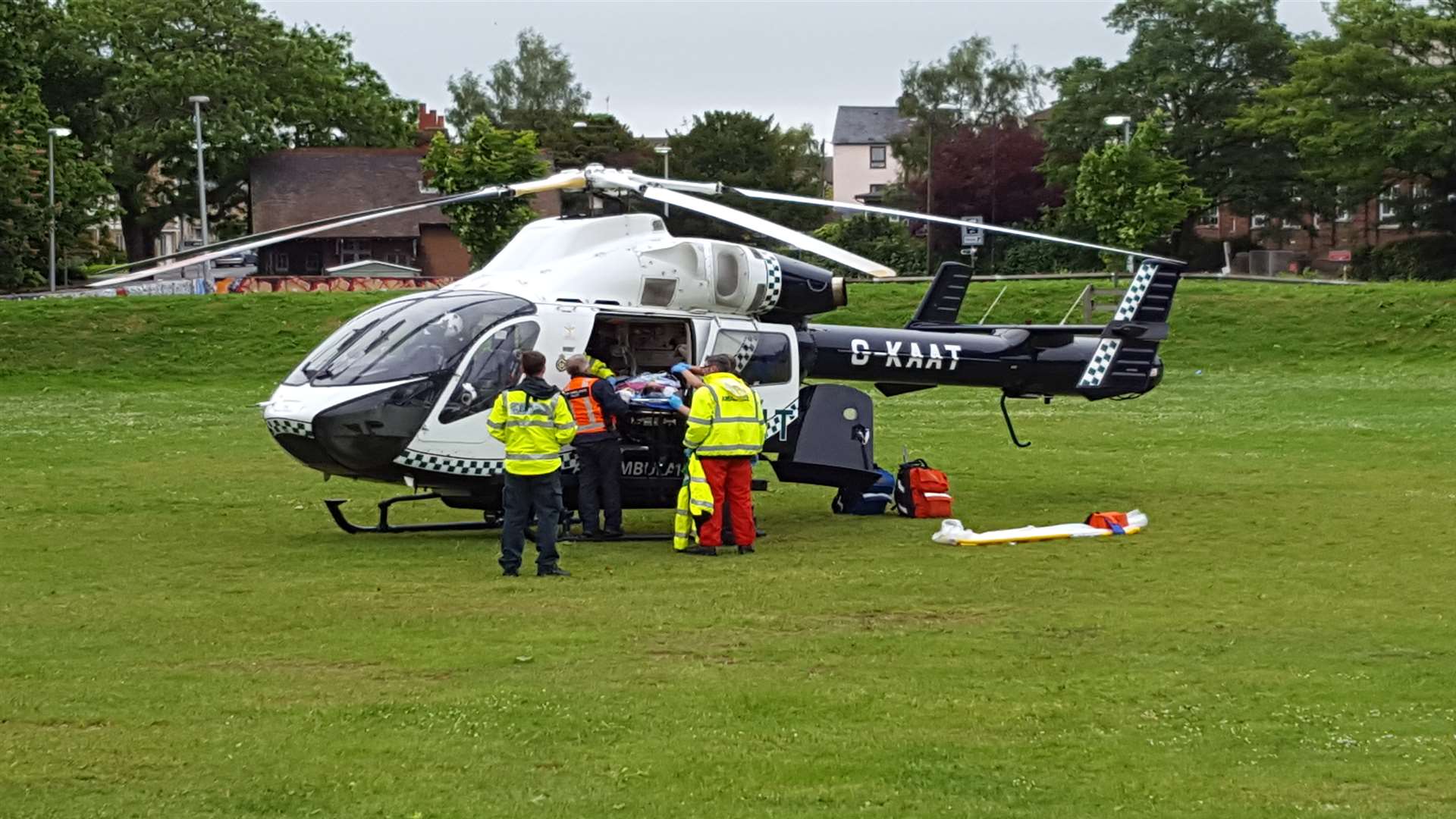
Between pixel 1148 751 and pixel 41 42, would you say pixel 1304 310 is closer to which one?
pixel 1148 751

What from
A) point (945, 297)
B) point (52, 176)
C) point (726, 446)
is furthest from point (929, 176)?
point (726, 446)

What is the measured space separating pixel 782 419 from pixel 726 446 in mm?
2674

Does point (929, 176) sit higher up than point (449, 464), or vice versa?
point (929, 176)

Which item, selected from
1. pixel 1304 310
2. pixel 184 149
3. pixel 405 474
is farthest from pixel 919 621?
pixel 184 149

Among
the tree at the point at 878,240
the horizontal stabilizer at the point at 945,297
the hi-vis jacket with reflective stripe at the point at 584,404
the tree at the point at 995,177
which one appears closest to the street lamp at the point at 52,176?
the tree at the point at 878,240

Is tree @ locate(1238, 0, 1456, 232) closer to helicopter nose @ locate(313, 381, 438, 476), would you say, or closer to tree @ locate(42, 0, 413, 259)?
tree @ locate(42, 0, 413, 259)

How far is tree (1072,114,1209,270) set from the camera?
165ft

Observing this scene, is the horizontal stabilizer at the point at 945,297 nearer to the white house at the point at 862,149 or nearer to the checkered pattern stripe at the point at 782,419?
the checkered pattern stripe at the point at 782,419

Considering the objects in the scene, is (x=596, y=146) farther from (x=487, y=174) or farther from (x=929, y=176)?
→ (x=487, y=174)

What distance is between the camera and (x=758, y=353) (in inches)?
694

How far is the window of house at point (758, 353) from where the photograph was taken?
56.9ft

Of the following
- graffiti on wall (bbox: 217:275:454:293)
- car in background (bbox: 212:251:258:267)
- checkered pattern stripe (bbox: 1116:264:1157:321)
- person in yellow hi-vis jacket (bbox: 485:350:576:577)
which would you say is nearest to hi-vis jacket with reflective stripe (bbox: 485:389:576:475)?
person in yellow hi-vis jacket (bbox: 485:350:576:577)

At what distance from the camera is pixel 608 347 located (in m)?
17.5

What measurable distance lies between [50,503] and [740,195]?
28.0ft
